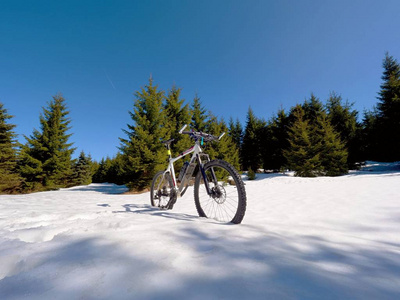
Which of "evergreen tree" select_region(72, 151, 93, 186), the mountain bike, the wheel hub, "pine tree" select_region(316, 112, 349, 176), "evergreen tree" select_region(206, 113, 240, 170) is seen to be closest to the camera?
the mountain bike

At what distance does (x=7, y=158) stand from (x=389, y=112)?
31.9m

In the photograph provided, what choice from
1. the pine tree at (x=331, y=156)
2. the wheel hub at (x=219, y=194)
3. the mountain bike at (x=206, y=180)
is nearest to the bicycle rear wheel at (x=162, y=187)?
the mountain bike at (x=206, y=180)

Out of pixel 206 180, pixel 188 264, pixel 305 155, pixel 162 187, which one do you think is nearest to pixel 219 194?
pixel 206 180

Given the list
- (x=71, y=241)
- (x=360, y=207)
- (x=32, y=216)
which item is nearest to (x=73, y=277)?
(x=71, y=241)

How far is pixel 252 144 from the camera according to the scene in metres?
21.4

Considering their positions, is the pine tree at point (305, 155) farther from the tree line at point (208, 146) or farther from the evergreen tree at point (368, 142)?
the evergreen tree at point (368, 142)

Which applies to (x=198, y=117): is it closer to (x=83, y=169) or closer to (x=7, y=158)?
(x=7, y=158)

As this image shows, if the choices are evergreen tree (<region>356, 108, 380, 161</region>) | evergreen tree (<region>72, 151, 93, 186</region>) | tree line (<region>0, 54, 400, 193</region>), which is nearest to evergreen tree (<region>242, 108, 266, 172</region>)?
tree line (<region>0, 54, 400, 193</region>)

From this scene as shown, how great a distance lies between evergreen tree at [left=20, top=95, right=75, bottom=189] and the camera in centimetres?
1164

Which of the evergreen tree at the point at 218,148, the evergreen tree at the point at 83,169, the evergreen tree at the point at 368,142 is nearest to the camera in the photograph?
the evergreen tree at the point at 218,148

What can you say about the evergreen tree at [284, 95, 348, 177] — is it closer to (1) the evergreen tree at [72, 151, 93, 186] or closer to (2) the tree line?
(2) the tree line

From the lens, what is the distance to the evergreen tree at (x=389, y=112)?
1519 centimetres

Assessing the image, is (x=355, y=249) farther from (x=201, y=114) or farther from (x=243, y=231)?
(x=201, y=114)

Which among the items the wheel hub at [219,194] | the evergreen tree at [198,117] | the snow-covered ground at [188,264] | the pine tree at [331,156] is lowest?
the snow-covered ground at [188,264]
